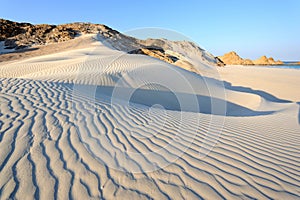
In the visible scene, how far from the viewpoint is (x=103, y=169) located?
2.07 meters

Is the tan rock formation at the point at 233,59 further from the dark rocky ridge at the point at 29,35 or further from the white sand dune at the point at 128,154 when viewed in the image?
the white sand dune at the point at 128,154

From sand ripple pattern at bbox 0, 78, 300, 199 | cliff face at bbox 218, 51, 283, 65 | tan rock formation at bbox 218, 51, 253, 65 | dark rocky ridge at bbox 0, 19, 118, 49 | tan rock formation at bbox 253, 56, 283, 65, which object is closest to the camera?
sand ripple pattern at bbox 0, 78, 300, 199

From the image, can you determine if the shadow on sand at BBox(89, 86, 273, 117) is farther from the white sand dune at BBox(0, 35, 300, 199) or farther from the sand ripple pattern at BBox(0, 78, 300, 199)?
the sand ripple pattern at BBox(0, 78, 300, 199)

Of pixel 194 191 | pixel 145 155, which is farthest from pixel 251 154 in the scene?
pixel 145 155

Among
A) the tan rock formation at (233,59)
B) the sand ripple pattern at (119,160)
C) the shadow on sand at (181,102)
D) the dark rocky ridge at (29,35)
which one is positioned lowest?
the shadow on sand at (181,102)

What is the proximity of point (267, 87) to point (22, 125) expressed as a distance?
49.9 feet

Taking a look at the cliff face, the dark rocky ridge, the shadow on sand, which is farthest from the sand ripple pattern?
the cliff face

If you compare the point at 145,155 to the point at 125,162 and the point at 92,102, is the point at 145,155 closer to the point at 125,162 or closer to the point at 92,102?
the point at 125,162

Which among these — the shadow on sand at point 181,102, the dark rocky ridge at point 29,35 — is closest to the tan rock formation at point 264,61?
the dark rocky ridge at point 29,35

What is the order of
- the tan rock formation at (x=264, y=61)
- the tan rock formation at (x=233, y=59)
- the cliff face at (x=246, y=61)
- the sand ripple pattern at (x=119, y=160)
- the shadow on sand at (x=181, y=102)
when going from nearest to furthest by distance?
1. the sand ripple pattern at (x=119, y=160)
2. the shadow on sand at (x=181, y=102)
3. the tan rock formation at (x=233, y=59)
4. the cliff face at (x=246, y=61)
5. the tan rock formation at (x=264, y=61)

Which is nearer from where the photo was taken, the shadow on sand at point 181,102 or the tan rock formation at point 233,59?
the shadow on sand at point 181,102

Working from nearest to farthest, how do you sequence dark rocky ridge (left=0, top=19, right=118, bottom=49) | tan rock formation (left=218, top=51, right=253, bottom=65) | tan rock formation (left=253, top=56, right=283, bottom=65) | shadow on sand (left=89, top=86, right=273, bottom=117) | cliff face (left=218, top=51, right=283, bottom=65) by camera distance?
shadow on sand (left=89, top=86, right=273, bottom=117)
dark rocky ridge (left=0, top=19, right=118, bottom=49)
tan rock formation (left=218, top=51, right=253, bottom=65)
cliff face (left=218, top=51, right=283, bottom=65)
tan rock formation (left=253, top=56, right=283, bottom=65)

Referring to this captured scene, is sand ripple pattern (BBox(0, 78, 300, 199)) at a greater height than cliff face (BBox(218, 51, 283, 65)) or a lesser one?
lesser

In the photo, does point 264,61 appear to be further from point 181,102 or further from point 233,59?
point 181,102
